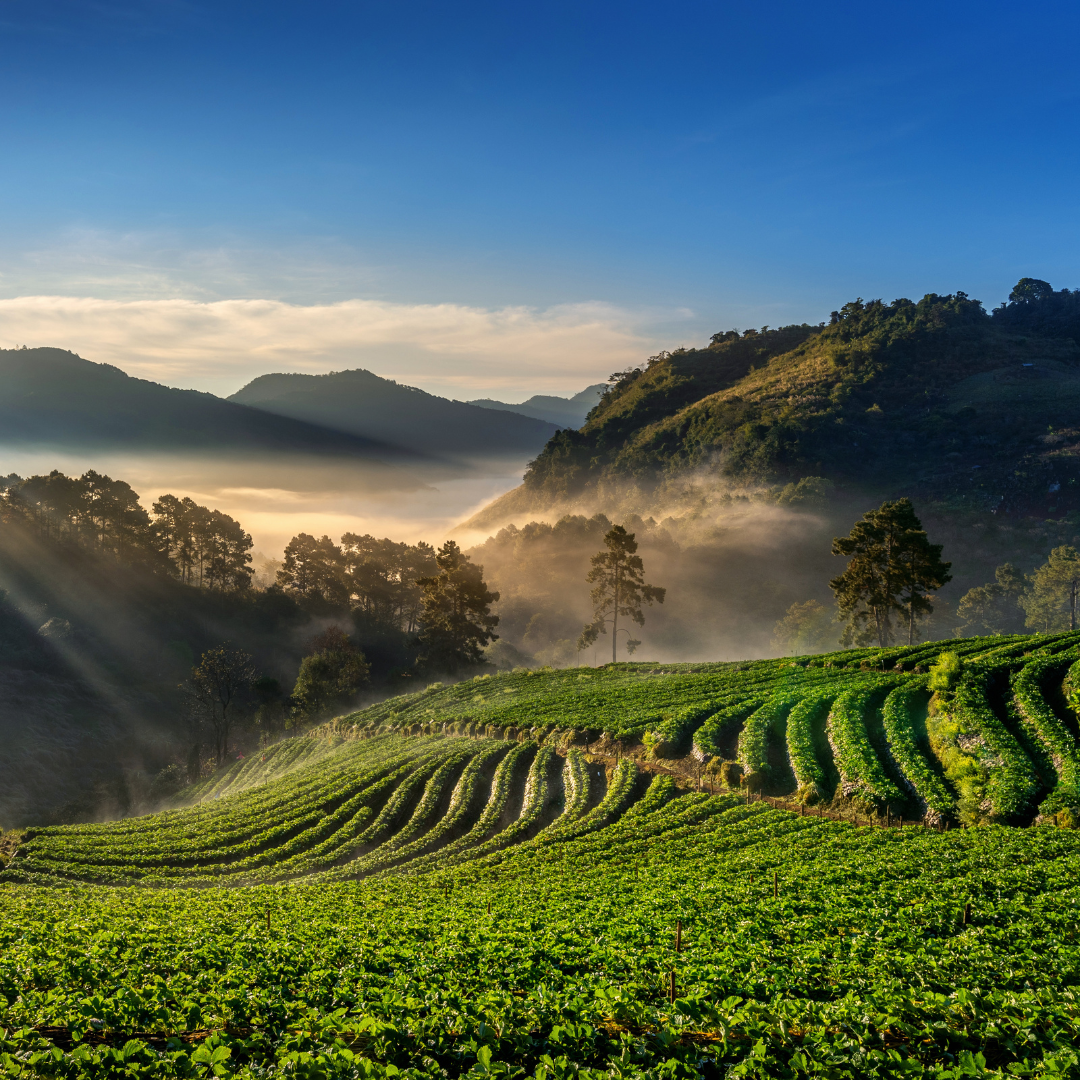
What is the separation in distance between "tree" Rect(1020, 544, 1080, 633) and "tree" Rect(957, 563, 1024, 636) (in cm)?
365

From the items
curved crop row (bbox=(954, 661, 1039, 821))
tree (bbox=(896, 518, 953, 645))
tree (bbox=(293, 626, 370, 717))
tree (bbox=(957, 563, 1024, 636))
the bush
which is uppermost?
tree (bbox=(896, 518, 953, 645))

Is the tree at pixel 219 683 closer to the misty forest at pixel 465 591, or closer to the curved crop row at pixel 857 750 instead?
the misty forest at pixel 465 591

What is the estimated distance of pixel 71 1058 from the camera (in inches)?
329

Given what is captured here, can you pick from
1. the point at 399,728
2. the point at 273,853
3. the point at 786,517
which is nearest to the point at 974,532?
the point at 786,517

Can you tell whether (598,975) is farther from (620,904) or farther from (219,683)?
(219,683)

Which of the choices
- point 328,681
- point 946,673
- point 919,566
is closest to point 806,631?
point 919,566

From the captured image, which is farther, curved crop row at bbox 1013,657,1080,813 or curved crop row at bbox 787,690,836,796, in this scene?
curved crop row at bbox 787,690,836,796

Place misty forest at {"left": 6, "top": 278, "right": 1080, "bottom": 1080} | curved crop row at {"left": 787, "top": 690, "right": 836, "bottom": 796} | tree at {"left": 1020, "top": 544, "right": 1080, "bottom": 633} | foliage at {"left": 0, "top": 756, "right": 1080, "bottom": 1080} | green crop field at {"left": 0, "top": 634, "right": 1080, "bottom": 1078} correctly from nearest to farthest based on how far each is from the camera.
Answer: foliage at {"left": 0, "top": 756, "right": 1080, "bottom": 1080}, green crop field at {"left": 0, "top": 634, "right": 1080, "bottom": 1078}, misty forest at {"left": 6, "top": 278, "right": 1080, "bottom": 1080}, curved crop row at {"left": 787, "top": 690, "right": 836, "bottom": 796}, tree at {"left": 1020, "top": 544, "right": 1080, "bottom": 633}

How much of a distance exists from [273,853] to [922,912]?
1223 inches

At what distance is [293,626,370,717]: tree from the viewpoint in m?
90.4

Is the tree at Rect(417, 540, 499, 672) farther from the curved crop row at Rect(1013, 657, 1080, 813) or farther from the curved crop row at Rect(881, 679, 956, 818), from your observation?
the curved crop row at Rect(1013, 657, 1080, 813)

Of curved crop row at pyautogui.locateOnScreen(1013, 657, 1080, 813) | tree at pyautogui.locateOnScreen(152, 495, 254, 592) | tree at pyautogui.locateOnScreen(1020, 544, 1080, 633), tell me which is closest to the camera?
Answer: curved crop row at pyautogui.locateOnScreen(1013, 657, 1080, 813)

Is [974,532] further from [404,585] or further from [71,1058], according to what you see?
[71,1058]

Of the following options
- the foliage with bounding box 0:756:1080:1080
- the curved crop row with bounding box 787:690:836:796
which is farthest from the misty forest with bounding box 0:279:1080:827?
the foliage with bounding box 0:756:1080:1080
